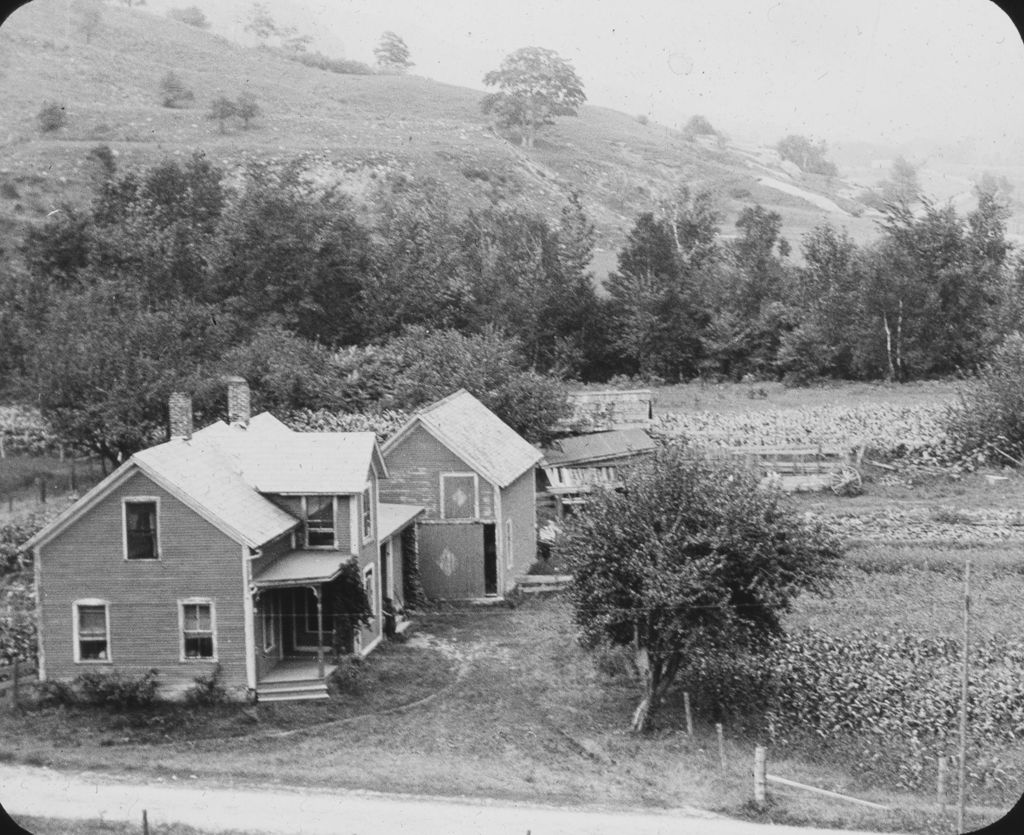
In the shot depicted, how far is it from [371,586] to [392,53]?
134m

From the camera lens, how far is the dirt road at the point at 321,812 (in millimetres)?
19875

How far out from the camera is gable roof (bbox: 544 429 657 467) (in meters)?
44.5

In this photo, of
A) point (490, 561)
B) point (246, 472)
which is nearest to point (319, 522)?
point (246, 472)

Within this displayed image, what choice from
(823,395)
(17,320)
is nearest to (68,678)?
(17,320)

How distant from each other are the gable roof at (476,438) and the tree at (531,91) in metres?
84.5

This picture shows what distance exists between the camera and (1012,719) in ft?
84.1

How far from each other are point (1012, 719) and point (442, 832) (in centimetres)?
1303

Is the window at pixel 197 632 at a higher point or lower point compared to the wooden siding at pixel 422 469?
lower

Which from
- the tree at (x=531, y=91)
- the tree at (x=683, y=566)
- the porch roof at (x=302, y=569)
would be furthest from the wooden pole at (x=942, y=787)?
the tree at (x=531, y=91)

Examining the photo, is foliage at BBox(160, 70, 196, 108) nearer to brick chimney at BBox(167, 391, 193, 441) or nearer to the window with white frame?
the window with white frame

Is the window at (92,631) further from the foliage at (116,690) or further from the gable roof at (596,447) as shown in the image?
the gable roof at (596,447)

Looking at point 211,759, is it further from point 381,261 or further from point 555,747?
point 381,261

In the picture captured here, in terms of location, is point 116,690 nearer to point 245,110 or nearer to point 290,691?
point 290,691

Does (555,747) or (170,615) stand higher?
Answer: (170,615)
